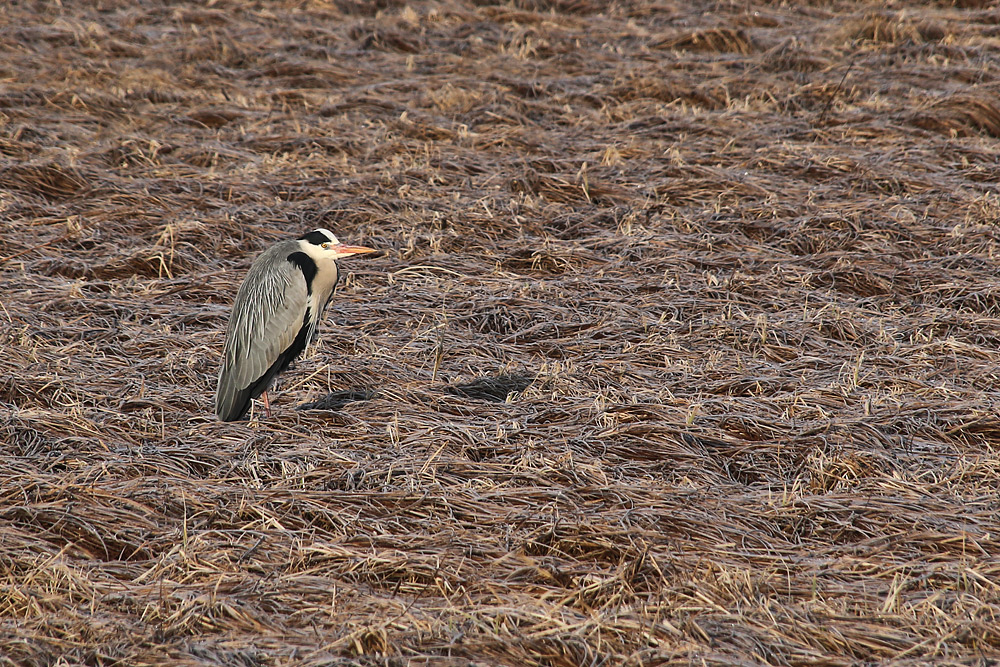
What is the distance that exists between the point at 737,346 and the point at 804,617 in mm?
2561

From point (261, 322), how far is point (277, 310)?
0.14 meters

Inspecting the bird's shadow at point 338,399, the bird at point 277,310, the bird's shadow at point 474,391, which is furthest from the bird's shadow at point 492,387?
the bird at point 277,310

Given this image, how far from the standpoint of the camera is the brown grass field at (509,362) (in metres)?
3.14

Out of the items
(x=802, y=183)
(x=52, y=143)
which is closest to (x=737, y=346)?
(x=802, y=183)

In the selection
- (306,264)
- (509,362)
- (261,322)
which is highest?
(306,264)

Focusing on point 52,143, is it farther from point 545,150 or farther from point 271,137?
point 545,150

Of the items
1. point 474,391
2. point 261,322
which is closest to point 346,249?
point 261,322

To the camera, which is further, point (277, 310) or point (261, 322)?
point (277, 310)

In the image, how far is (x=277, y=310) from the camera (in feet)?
16.4

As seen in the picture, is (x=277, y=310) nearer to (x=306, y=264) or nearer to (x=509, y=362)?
(x=306, y=264)

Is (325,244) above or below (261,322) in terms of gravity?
above

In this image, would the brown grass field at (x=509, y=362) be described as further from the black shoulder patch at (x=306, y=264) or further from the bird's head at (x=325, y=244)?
the bird's head at (x=325, y=244)

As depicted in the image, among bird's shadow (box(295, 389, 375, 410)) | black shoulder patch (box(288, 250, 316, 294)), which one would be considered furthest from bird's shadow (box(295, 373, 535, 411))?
black shoulder patch (box(288, 250, 316, 294))

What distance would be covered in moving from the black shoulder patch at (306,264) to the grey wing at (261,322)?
0.02 meters
